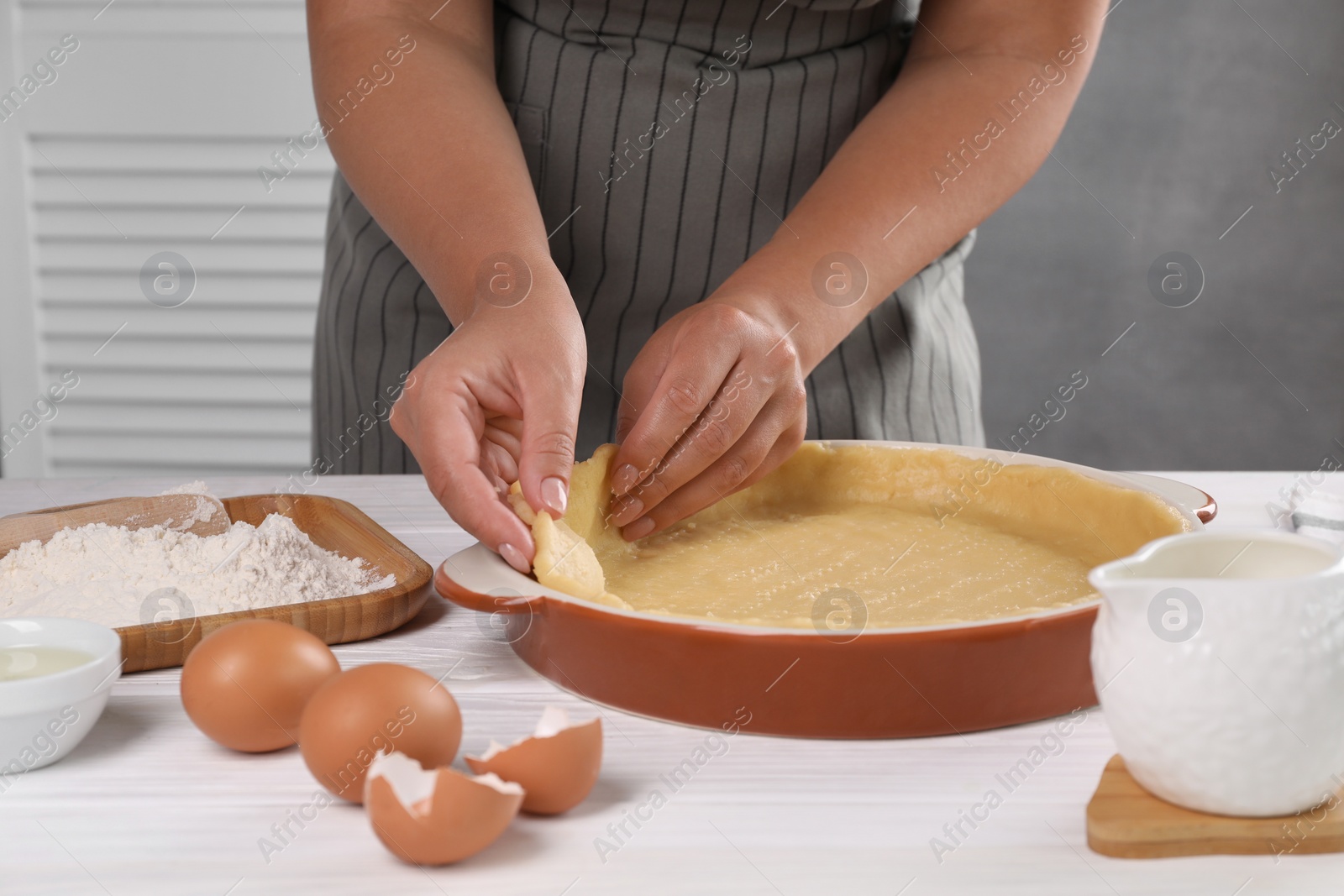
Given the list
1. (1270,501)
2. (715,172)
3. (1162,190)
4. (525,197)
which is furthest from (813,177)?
(1162,190)

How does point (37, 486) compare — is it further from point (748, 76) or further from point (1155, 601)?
point (1155, 601)

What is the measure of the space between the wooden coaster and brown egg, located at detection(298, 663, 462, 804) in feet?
0.96

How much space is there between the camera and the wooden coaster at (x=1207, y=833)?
19.0 inches

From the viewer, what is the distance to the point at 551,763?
19.7 inches

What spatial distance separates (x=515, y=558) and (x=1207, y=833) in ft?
1.26

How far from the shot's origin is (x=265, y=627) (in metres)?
0.59

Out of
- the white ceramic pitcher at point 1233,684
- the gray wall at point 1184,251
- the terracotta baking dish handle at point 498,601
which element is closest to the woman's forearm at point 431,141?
the terracotta baking dish handle at point 498,601

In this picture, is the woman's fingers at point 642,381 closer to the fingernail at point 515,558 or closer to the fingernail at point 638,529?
the fingernail at point 638,529

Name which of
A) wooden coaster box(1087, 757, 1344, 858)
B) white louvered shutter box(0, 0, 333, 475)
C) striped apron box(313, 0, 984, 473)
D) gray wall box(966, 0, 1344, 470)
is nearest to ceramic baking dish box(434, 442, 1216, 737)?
wooden coaster box(1087, 757, 1344, 858)

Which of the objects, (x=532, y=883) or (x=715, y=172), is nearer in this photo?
(x=532, y=883)

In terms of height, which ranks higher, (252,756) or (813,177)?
(813,177)

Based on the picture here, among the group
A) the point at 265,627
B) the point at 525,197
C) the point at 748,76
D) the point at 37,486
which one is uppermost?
the point at 748,76

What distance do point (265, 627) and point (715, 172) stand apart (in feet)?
2.20

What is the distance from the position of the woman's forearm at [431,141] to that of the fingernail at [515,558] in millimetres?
190
